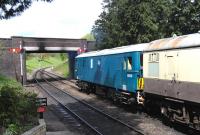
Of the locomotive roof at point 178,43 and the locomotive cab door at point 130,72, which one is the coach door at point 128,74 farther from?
the locomotive roof at point 178,43

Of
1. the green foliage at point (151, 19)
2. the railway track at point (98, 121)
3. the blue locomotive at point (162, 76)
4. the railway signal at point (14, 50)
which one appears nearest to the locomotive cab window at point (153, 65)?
the blue locomotive at point (162, 76)

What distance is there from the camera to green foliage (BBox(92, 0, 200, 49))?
33.0m

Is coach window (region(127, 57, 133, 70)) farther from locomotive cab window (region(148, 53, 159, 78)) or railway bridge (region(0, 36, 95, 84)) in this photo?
railway bridge (region(0, 36, 95, 84))

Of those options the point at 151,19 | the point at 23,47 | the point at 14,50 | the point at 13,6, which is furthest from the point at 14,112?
the point at 23,47

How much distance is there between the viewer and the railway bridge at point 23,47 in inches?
2080

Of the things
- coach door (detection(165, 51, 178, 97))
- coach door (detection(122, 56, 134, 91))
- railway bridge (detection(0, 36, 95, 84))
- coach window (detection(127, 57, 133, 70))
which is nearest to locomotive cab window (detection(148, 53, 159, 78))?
coach door (detection(165, 51, 178, 97))

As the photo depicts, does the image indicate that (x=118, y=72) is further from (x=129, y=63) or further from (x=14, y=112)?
(x=14, y=112)

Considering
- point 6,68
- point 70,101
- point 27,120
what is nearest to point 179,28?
point 70,101

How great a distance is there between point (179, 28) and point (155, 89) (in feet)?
52.8

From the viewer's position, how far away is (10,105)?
15125 millimetres

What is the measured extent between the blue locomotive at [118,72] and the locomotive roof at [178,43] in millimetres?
1902

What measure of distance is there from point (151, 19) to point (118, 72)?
10.0m

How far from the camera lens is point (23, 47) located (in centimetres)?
5341

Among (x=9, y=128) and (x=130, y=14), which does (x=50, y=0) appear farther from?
(x=130, y=14)
